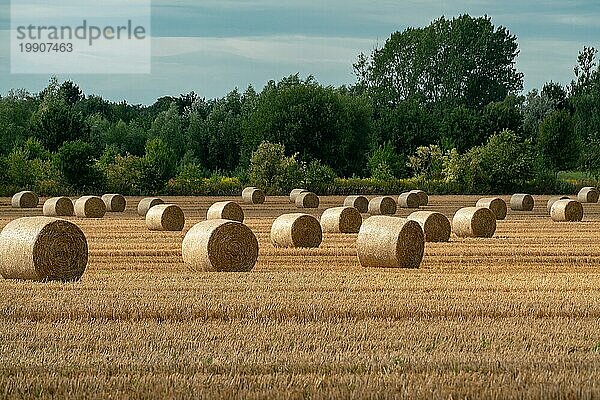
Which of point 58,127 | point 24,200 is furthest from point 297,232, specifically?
point 58,127

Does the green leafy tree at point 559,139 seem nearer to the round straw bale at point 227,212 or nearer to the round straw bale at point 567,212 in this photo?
the round straw bale at point 567,212

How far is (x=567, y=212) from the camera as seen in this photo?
130 feet

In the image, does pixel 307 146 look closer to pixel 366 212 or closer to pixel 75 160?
pixel 75 160

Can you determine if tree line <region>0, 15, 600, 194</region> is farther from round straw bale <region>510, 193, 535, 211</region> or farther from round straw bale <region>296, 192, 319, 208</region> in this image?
round straw bale <region>296, 192, 319, 208</region>

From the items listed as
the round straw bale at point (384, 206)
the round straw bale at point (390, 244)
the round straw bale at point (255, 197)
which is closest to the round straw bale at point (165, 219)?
the round straw bale at point (390, 244)

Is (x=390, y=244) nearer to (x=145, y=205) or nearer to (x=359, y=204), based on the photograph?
(x=145, y=205)

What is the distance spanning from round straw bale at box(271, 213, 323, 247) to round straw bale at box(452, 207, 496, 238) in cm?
579

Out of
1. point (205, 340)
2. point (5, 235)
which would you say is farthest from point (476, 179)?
point (205, 340)

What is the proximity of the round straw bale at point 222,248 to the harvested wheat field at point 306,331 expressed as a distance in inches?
17.6

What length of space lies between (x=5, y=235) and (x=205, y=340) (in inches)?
271

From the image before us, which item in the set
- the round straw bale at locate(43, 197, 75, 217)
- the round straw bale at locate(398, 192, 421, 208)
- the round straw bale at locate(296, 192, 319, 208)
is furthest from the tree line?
the round straw bale at locate(43, 197, 75, 217)

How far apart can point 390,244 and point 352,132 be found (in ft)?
244

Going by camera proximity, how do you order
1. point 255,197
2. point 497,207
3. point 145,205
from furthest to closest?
point 255,197, point 145,205, point 497,207

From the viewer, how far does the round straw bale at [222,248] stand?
2030cm
